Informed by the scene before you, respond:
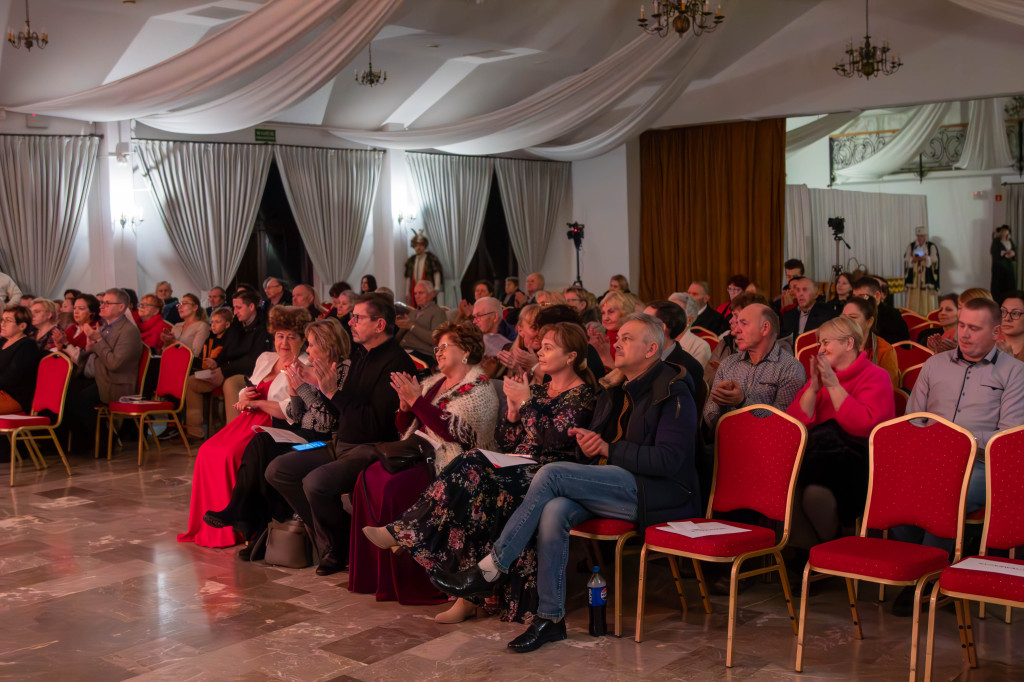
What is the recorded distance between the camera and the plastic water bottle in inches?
148

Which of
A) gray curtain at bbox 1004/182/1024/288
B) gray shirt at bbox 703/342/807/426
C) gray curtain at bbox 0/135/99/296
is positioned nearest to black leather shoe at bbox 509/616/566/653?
gray shirt at bbox 703/342/807/426

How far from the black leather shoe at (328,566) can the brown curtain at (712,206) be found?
33.7 feet

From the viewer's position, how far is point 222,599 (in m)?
4.41

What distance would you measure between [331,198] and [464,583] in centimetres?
1038

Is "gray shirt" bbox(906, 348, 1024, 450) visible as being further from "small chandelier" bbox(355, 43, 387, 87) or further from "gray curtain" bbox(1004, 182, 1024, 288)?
"gray curtain" bbox(1004, 182, 1024, 288)

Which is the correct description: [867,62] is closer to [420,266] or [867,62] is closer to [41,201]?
[420,266]

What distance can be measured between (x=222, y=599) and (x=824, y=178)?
1566 cm

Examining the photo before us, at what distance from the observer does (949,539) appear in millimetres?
3668

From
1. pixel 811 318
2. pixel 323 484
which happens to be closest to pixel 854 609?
pixel 323 484

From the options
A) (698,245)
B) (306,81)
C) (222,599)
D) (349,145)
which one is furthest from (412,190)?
(222,599)

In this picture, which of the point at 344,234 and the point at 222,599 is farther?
the point at 344,234

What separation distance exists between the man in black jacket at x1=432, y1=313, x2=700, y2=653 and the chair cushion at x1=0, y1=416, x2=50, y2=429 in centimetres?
421

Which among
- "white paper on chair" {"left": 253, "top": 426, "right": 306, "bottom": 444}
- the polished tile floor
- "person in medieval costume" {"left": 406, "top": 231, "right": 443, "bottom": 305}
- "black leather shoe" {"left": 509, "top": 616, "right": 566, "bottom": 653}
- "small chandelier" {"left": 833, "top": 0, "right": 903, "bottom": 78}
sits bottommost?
the polished tile floor

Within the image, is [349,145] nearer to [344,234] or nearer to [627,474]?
[344,234]
